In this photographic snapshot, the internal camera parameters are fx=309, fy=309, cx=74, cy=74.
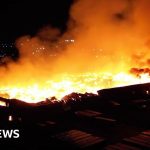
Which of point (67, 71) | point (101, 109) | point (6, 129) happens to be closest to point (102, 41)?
point (67, 71)

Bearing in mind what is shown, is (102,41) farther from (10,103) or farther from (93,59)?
(10,103)

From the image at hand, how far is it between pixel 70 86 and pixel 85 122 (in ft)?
20.1

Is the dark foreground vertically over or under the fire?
under

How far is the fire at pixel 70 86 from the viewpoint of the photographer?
12641 millimetres

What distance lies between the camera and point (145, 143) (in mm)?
6086

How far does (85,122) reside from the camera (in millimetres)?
8188

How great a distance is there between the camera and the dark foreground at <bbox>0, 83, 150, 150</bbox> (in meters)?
6.52

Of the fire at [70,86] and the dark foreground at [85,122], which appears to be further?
the fire at [70,86]

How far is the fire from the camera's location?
498 inches

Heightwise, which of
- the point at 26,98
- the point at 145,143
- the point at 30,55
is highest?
the point at 30,55

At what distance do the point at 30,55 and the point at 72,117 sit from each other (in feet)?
39.1

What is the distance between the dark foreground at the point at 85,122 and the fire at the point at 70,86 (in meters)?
2.61

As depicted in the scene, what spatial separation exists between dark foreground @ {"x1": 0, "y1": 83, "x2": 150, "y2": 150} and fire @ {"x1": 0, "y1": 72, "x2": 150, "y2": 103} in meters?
2.61

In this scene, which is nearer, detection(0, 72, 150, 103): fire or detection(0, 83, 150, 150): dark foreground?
detection(0, 83, 150, 150): dark foreground
